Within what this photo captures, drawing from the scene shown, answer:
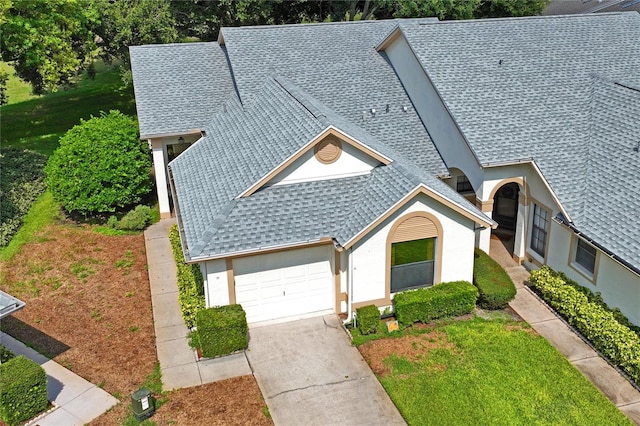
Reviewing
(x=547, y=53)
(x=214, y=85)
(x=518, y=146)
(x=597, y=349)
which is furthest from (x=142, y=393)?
(x=547, y=53)

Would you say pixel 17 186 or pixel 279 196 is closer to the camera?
pixel 279 196

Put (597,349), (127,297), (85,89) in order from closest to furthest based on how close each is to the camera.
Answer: (597,349), (127,297), (85,89)

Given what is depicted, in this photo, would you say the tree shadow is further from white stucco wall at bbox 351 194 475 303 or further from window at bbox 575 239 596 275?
window at bbox 575 239 596 275

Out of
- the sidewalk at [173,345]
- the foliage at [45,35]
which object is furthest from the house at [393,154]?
the foliage at [45,35]

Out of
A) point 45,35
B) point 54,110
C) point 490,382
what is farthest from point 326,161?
point 54,110

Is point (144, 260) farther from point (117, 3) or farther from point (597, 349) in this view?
point (117, 3)

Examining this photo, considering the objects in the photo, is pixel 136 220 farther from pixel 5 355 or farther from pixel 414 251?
pixel 414 251
